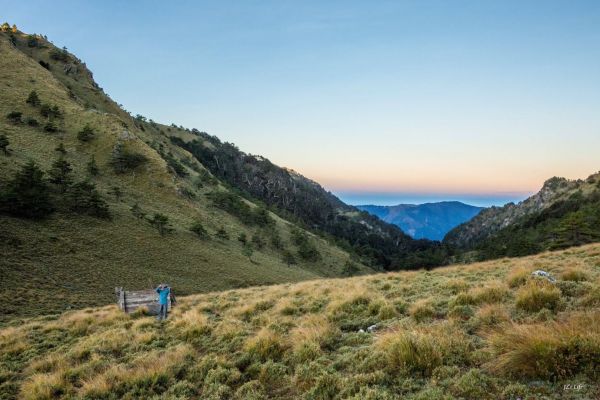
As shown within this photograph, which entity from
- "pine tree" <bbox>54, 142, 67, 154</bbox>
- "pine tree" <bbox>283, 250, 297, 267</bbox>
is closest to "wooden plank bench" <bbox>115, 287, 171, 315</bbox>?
"pine tree" <bbox>283, 250, 297, 267</bbox>

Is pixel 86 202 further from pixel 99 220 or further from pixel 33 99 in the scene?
pixel 33 99

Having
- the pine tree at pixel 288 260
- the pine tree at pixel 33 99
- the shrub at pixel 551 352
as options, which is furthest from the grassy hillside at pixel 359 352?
the pine tree at pixel 33 99

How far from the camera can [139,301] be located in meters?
19.7

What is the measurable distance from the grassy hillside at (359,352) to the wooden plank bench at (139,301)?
487 cm

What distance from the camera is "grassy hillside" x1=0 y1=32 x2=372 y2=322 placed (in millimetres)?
33594

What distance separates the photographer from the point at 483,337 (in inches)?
275

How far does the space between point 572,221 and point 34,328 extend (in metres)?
66.6

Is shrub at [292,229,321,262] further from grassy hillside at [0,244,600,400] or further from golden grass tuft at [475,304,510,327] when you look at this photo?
golden grass tuft at [475,304,510,327]

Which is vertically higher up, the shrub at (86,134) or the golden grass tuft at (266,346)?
the shrub at (86,134)

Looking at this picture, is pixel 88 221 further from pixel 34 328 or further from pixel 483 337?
pixel 483 337

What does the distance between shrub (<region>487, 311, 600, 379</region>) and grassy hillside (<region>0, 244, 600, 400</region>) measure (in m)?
0.02

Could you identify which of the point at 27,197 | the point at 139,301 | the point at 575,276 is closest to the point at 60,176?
the point at 27,197

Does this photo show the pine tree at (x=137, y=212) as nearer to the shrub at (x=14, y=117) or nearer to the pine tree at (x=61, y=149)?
the pine tree at (x=61, y=149)

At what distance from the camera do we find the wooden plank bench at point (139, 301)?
62.2ft
